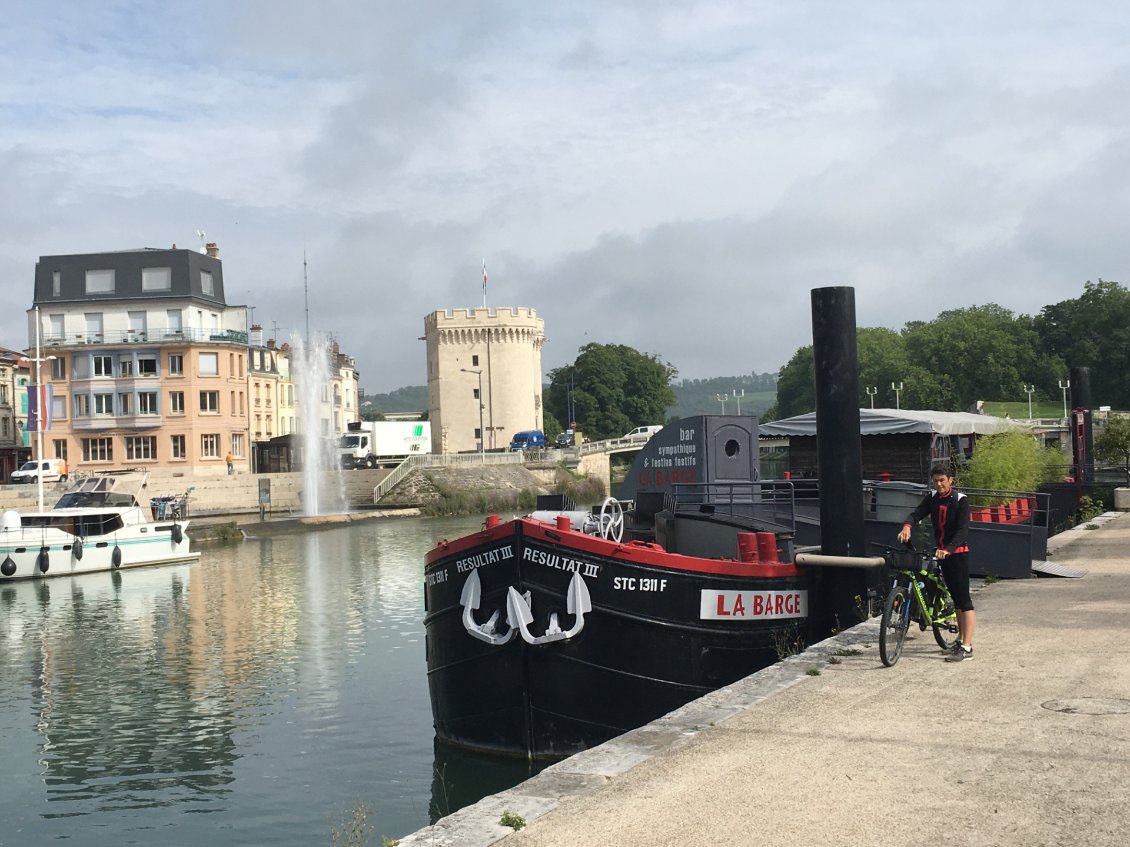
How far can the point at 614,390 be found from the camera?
133 meters

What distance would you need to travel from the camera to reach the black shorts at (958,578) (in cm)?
1207

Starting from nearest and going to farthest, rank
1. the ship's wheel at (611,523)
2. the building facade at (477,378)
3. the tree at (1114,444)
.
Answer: the ship's wheel at (611,523)
the tree at (1114,444)
the building facade at (477,378)

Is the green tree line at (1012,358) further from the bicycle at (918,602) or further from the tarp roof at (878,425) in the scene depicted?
the bicycle at (918,602)

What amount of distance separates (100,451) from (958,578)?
2793 inches

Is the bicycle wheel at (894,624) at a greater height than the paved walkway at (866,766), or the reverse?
the bicycle wheel at (894,624)

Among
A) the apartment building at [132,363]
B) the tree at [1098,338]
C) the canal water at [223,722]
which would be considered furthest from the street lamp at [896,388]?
the canal water at [223,722]

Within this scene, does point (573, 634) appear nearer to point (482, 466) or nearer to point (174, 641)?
point (174, 641)

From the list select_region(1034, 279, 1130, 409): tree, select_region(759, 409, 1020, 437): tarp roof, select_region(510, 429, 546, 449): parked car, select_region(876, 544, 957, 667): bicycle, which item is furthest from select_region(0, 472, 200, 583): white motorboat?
select_region(1034, 279, 1130, 409): tree

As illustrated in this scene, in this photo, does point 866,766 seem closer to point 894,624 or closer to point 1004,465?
point 894,624

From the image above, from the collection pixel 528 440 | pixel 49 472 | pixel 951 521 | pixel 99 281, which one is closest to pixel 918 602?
pixel 951 521

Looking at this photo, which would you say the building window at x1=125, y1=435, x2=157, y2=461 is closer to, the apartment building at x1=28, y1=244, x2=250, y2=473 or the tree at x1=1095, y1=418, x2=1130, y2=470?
the apartment building at x1=28, y1=244, x2=250, y2=473

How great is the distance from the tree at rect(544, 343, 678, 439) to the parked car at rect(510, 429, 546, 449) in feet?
95.9

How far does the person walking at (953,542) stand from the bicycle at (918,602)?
0.10 metres

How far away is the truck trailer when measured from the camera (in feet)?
294
